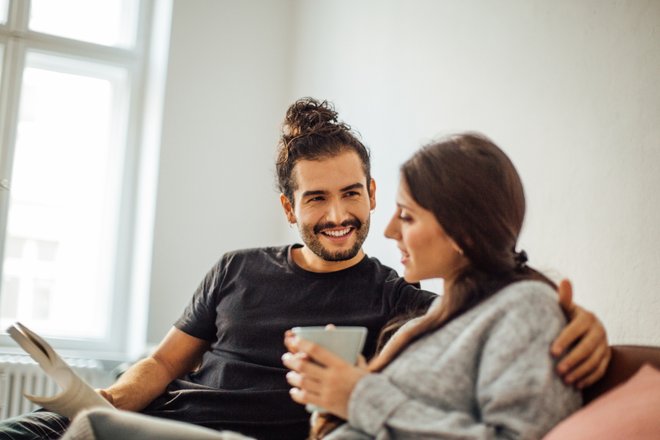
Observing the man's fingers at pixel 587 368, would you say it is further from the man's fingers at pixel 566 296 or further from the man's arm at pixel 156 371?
the man's arm at pixel 156 371

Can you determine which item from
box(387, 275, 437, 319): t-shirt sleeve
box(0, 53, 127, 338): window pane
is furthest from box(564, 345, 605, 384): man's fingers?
box(0, 53, 127, 338): window pane

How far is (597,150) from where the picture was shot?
5.97ft

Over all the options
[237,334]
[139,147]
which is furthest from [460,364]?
[139,147]

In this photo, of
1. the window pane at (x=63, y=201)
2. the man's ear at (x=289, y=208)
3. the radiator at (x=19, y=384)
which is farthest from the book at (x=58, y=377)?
the window pane at (x=63, y=201)

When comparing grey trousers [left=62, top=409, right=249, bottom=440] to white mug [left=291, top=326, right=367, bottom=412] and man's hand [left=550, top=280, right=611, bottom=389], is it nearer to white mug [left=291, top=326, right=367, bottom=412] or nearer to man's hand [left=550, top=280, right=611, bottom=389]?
white mug [left=291, top=326, right=367, bottom=412]

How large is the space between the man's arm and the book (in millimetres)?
268

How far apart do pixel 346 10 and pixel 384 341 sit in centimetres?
188

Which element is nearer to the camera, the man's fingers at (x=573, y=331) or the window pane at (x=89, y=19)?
the man's fingers at (x=573, y=331)

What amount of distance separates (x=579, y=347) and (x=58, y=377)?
109 cm

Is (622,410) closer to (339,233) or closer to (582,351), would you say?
(582,351)

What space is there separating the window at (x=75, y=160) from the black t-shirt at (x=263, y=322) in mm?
1518

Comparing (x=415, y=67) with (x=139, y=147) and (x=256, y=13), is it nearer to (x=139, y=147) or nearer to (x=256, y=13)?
(x=256, y=13)

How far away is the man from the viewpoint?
6.27 ft

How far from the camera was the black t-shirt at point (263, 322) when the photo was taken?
1.90m
